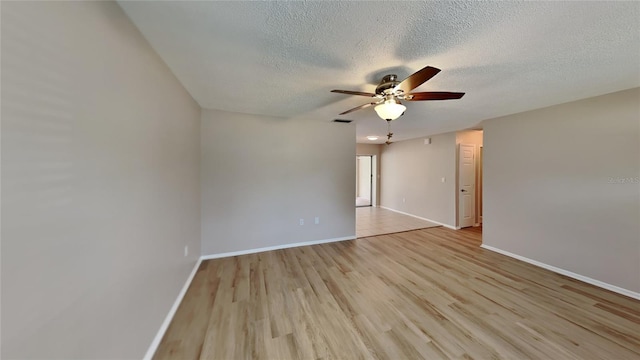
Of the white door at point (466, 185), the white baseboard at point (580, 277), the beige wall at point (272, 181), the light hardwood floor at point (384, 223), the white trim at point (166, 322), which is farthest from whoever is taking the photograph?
the white door at point (466, 185)

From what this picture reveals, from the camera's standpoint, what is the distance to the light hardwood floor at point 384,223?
4.64m

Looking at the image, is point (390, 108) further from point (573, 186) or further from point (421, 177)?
point (421, 177)

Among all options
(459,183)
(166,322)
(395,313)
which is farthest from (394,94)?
(459,183)

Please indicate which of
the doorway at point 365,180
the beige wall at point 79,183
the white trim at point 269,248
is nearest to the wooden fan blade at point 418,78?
the beige wall at point 79,183

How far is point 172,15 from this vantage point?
1.23 meters

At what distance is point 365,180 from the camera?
848 cm

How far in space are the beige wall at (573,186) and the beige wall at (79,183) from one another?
14.9 ft

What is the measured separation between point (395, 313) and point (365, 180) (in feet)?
21.9

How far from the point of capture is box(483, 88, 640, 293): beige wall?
233cm

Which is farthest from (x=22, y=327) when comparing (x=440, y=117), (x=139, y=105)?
(x=440, y=117)

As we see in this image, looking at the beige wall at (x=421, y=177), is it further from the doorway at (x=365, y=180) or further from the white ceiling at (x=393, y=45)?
the white ceiling at (x=393, y=45)

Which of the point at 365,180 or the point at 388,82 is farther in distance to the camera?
the point at 365,180

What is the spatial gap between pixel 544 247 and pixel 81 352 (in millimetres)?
4671

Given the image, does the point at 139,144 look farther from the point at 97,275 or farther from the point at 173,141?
the point at 97,275
